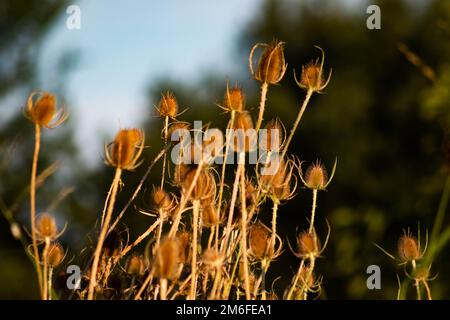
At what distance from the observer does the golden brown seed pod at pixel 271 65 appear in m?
1.70

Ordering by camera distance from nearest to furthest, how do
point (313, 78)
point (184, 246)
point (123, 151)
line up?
1. point (123, 151)
2. point (184, 246)
3. point (313, 78)

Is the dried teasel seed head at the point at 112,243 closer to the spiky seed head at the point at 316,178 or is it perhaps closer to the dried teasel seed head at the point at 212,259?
the dried teasel seed head at the point at 212,259

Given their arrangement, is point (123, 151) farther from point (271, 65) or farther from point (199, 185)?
point (271, 65)

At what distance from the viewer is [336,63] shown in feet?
62.3

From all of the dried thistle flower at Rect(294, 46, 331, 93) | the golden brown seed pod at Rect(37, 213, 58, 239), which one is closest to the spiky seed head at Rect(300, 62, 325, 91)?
the dried thistle flower at Rect(294, 46, 331, 93)

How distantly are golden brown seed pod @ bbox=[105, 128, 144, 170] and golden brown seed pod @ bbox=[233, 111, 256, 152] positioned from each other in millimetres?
225

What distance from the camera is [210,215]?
163 centimetres

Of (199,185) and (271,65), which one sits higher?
(271,65)

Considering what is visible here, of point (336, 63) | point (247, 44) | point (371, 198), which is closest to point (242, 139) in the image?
point (371, 198)

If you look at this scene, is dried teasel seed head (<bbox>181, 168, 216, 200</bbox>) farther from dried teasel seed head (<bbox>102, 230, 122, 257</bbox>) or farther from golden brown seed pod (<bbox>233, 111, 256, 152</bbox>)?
dried teasel seed head (<bbox>102, 230, 122, 257</bbox>)

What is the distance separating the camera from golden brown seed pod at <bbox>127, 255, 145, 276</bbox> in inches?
63.5

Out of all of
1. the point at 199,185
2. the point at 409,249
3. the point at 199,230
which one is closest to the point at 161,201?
the point at 199,230

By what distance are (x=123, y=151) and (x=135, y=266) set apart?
29cm
